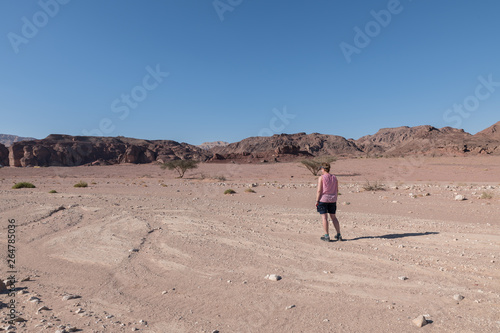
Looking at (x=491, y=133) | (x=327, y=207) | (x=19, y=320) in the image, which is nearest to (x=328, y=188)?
(x=327, y=207)

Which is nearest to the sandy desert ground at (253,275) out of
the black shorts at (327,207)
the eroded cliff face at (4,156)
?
the black shorts at (327,207)

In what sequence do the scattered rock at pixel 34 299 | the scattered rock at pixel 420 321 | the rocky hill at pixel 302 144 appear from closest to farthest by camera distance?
1. the scattered rock at pixel 420 321
2. the scattered rock at pixel 34 299
3. the rocky hill at pixel 302 144

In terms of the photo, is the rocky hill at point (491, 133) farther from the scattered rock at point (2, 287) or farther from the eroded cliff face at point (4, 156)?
the eroded cliff face at point (4, 156)

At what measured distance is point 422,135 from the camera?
117938 mm

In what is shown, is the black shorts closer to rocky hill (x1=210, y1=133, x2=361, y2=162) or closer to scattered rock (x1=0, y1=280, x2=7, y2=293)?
scattered rock (x1=0, y1=280, x2=7, y2=293)

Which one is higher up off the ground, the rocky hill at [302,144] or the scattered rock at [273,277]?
the rocky hill at [302,144]

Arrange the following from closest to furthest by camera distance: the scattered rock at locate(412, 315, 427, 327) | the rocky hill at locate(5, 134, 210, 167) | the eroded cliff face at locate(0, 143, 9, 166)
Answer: the scattered rock at locate(412, 315, 427, 327) → the rocky hill at locate(5, 134, 210, 167) → the eroded cliff face at locate(0, 143, 9, 166)

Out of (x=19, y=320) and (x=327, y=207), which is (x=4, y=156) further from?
(x=327, y=207)

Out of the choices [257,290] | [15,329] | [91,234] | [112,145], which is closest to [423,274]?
[257,290]

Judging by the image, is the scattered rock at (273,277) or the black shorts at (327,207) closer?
the scattered rock at (273,277)

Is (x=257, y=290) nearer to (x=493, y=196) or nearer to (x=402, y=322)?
(x=402, y=322)

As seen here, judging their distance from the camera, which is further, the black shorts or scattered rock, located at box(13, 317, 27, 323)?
the black shorts

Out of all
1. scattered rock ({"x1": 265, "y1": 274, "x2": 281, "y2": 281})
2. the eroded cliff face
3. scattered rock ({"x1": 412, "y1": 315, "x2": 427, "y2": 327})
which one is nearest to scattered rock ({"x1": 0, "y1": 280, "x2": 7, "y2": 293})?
scattered rock ({"x1": 265, "y1": 274, "x2": 281, "y2": 281})

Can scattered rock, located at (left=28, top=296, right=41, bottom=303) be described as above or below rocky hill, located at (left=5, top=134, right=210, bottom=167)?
below
